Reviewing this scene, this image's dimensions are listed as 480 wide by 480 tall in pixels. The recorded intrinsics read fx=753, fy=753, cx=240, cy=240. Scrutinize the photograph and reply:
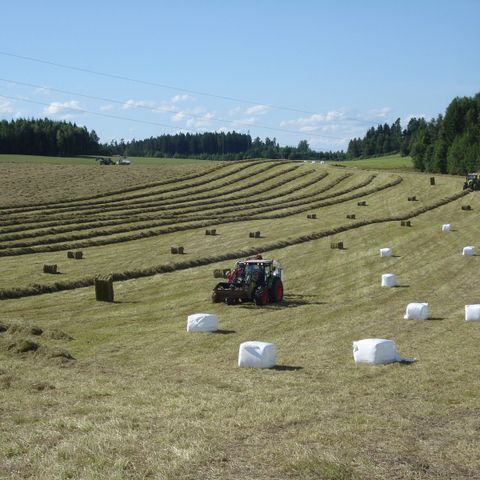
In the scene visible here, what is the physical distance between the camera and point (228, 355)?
1934 cm

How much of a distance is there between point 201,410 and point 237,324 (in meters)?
11.8

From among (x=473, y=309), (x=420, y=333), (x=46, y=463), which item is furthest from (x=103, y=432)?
(x=473, y=309)

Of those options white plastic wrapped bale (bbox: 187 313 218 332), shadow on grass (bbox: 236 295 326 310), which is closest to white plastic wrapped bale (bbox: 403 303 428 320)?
shadow on grass (bbox: 236 295 326 310)

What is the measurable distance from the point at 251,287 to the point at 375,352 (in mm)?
11853

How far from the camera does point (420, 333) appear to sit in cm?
2188

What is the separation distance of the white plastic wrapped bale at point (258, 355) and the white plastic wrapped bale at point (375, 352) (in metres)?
1.99

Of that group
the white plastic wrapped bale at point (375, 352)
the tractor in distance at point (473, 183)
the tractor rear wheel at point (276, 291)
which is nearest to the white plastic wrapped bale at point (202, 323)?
the tractor rear wheel at point (276, 291)

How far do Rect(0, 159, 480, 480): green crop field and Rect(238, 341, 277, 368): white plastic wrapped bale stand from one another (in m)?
0.29

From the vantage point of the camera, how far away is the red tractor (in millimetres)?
28469

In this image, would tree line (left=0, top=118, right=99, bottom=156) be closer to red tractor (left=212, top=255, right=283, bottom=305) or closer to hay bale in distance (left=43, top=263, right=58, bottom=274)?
hay bale in distance (left=43, top=263, right=58, bottom=274)

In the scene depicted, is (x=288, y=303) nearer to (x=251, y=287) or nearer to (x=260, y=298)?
(x=260, y=298)

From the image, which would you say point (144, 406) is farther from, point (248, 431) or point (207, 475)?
point (207, 475)

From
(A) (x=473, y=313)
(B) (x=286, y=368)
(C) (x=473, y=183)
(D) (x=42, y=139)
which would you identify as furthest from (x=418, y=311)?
(D) (x=42, y=139)

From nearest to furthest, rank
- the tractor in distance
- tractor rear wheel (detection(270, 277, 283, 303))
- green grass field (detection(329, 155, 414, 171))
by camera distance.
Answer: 1. tractor rear wheel (detection(270, 277, 283, 303))
2. the tractor in distance
3. green grass field (detection(329, 155, 414, 171))
